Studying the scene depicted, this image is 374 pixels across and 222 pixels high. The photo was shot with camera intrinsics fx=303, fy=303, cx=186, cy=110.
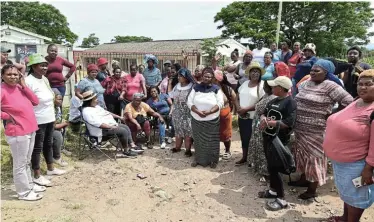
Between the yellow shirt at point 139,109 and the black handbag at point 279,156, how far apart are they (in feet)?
10.5

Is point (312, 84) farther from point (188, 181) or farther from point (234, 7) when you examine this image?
point (234, 7)

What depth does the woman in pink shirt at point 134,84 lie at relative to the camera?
6.61 m

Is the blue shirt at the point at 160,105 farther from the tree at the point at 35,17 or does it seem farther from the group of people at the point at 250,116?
the tree at the point at 35,17

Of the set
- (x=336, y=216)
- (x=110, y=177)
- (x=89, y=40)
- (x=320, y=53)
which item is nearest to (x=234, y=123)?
(x=110, y=177)

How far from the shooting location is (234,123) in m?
7.73

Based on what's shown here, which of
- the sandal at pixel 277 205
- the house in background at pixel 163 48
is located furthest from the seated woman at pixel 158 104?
the house in background at pixel 163 48

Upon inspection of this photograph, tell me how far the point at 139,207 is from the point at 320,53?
83.4ft

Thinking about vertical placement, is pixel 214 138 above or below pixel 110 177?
above

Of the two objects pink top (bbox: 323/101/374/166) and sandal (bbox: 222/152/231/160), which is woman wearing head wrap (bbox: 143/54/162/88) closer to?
sandal (bbox: 222/152/231/160)

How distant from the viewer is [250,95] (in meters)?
4.71

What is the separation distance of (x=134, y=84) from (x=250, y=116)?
287 cm

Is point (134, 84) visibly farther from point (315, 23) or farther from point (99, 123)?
point (315, 23)

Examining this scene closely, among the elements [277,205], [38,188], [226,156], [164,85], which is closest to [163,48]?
[164,85]

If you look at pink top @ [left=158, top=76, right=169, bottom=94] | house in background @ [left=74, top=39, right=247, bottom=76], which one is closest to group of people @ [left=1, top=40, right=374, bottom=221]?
pink top @ [left=158, top=76, right=169, bottom=94]
